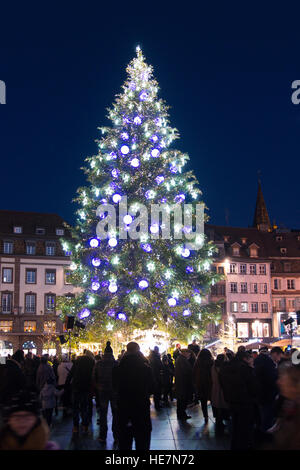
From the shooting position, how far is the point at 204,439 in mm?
11406

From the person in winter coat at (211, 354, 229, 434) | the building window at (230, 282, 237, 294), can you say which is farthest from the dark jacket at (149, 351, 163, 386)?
the building window at (230, 282, 237, 294)

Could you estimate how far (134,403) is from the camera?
8.58 meters

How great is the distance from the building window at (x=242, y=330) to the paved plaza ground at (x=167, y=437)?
5067 cm

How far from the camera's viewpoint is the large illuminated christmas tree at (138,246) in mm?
23078

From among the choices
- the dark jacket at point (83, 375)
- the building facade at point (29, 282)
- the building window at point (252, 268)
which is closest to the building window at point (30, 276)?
the building facade at point (29, 282)

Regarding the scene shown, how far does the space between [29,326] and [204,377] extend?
4593 centimetres

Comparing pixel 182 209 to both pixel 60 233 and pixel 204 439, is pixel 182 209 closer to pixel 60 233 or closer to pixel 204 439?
pixel 204 439

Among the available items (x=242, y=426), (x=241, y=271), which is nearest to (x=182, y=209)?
(x=242, y=426)

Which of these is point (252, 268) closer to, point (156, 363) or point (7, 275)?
point (7, 275)

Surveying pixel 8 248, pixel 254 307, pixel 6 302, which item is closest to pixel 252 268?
pixel 254 307

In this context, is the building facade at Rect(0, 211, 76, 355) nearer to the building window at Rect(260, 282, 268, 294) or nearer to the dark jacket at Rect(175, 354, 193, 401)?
the building window at Rect(260, 282, 268, 294)

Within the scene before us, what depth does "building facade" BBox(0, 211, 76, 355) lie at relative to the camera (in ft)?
185

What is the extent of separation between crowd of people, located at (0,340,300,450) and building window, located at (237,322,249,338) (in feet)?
165
